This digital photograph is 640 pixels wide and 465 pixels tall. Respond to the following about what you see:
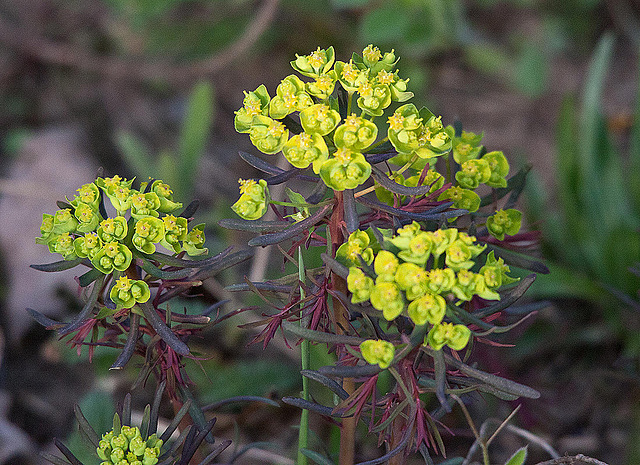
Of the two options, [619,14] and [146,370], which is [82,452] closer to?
[146,370]

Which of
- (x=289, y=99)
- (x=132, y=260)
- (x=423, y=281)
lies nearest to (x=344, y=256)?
(x=423, y=281)

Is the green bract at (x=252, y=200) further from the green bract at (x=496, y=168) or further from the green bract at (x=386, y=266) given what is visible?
the green bract at (x=496, y=168)

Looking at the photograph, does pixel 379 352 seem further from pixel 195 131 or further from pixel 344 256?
pixel 195 131

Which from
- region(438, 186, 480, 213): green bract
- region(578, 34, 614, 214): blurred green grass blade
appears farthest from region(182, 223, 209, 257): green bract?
region(578, 34, 614, 214): blurred green grass blade

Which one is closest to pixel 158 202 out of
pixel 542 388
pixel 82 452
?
pixel 82 452

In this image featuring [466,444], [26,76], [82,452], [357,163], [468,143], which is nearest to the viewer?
[357,163]

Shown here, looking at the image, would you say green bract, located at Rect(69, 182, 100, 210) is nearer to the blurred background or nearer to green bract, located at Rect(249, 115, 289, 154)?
green bract, located at Rect(249, 115, 289, 154)

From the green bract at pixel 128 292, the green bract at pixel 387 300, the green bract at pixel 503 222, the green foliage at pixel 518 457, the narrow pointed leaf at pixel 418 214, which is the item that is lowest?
the green foliage at pixel 518 457

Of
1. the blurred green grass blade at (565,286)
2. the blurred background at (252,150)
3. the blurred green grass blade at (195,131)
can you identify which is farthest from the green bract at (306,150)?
the blurred green grass blade at (195,131)
